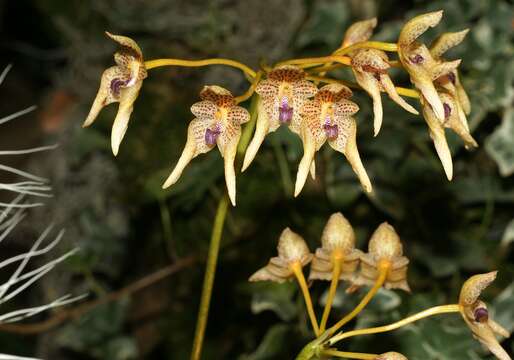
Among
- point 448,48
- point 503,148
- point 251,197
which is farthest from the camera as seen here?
point 251,197

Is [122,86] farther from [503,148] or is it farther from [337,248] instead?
[503,148]

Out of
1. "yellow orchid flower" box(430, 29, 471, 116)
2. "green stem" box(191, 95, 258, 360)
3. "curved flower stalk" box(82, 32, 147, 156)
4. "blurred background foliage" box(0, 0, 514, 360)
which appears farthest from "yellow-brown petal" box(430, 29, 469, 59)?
"blurred background foliage" box(0, 0, 514, 360)

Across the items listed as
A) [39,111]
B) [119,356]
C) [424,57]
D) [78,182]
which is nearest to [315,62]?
[424,57]

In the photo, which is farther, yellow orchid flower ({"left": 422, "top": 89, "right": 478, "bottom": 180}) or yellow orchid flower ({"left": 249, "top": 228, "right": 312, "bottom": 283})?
yellow orchid flower ({"left": 249, "top": 228, "right": 312, "bottom": 283})

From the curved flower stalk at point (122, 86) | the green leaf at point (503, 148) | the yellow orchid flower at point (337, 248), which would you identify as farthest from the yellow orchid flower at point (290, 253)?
the green leaf at point (503, 148)

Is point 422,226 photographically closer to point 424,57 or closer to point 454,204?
point 454,204

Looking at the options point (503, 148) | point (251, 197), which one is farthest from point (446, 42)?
point (251, 197)

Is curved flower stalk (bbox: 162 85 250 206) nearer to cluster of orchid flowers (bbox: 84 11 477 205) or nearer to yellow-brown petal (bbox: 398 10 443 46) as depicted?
cluster of orchid flowers (bbox: 84 11 477 205)
